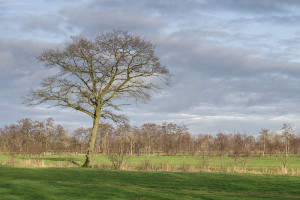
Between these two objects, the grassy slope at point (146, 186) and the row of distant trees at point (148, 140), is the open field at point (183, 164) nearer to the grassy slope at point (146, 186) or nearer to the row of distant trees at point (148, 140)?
the grassy slope at point (146, 186)

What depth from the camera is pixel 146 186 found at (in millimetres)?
18797

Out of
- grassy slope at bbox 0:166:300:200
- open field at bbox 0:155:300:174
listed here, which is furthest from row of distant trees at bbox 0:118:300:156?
grassy slope at bbox 0:166:300:200

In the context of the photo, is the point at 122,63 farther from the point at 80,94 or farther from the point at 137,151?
the point at 137,151

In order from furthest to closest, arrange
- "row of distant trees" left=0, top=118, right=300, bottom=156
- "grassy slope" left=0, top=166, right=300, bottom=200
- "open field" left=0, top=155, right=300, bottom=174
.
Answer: "row of distant trees" left=0, top=118, right=300, bottom=156 → "open field" left=0, top=155, right=300, bottom=174 → "grassy slope" left=0, top=166, right=300, bottom=200

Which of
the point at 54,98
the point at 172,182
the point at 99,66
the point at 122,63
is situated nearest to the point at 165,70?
the point at 122,63

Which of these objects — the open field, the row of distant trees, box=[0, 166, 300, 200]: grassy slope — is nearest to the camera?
box=[0, 166, 300, 200]: grassy slope

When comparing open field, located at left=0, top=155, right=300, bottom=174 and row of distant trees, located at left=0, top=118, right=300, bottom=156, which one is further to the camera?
row of distant trees, located at left=0, top=118, right=300, bottom=156

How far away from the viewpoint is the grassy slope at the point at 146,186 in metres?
14.5

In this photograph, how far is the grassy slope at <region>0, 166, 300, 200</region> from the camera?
47.6ft

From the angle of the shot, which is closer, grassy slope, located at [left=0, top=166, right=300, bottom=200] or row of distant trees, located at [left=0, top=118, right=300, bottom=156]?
grassy slope, located at [left=0, top=166, right=300, bottom=200]

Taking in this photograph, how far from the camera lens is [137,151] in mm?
95125

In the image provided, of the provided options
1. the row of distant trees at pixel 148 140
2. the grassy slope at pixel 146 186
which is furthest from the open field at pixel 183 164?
the row of distant trees at pixel 148 140

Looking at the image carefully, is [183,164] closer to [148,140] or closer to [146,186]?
[146,186]

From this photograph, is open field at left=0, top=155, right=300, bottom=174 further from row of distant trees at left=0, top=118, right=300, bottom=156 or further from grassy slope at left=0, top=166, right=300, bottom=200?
row of distant trees at left=0, top=118, right=300, bottom=156
